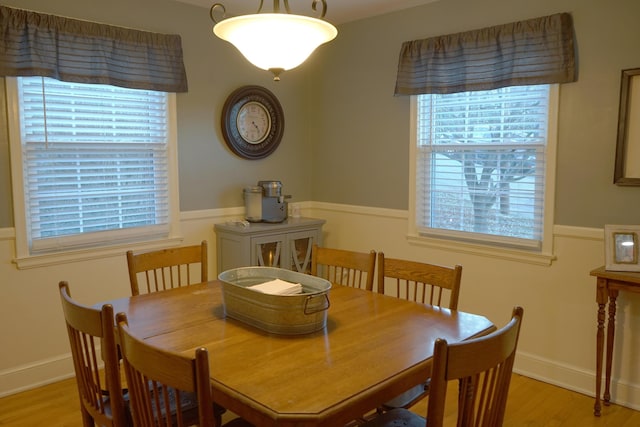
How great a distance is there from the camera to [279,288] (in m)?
2.02

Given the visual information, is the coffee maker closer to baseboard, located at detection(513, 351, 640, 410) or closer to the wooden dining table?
the wooden dining table

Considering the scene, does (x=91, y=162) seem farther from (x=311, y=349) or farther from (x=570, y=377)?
(x=570, y=377)

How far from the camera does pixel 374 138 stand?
3.97 metres

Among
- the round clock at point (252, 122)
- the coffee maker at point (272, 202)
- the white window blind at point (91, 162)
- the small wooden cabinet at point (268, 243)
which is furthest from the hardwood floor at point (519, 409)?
the round clock at point (252, 122)

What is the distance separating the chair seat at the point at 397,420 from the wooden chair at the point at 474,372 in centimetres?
35

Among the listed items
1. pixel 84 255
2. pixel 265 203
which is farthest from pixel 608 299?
pixel 84 255

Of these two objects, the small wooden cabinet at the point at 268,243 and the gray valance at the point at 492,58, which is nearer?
the gray valance at the point at 492,58

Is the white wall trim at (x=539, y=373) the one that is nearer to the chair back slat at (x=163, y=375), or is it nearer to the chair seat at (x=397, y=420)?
the chair seat at (x=397, y=420)

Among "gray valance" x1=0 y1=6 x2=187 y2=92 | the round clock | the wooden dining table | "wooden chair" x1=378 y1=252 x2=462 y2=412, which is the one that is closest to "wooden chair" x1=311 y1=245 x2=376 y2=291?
"wooden chair" x1=378 y1=252 x2=462 y2=412

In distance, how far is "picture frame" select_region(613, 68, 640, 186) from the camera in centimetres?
271

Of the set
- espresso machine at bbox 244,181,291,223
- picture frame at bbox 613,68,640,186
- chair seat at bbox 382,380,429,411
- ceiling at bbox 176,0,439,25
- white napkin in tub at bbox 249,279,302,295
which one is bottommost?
chair seat at bbox 382,380,429,411

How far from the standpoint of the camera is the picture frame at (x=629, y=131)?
8.90 feet

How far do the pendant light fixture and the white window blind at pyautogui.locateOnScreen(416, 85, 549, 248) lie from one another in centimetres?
180

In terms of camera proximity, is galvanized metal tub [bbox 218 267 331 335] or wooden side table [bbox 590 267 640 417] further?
wooden side table [bbox 590 267 640 417]
